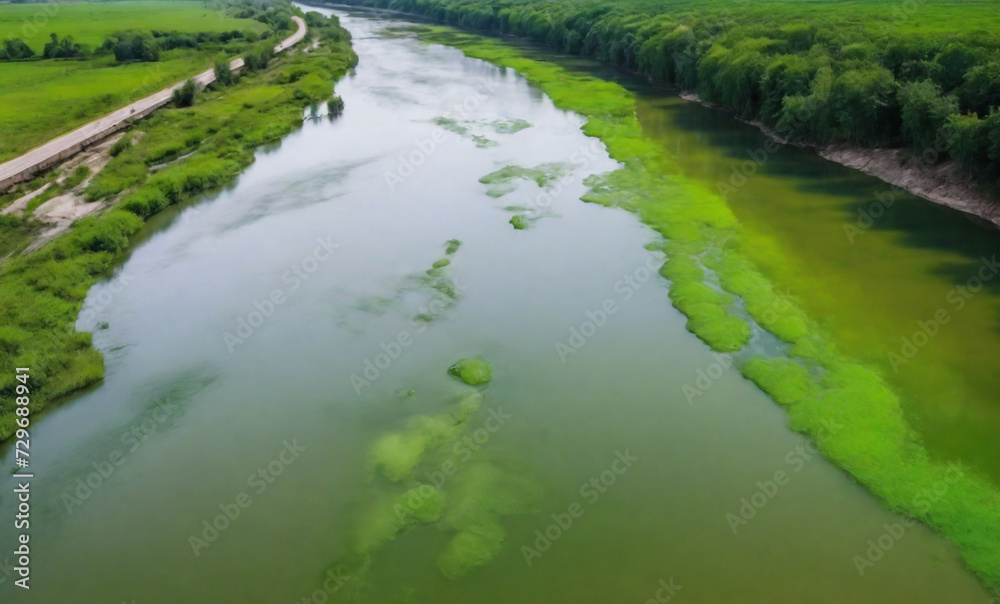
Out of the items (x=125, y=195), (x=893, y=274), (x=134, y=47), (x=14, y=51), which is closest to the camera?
(x=893, y=274)

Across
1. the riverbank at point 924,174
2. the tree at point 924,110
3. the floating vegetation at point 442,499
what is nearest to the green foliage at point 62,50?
the riverbank at point 924,174

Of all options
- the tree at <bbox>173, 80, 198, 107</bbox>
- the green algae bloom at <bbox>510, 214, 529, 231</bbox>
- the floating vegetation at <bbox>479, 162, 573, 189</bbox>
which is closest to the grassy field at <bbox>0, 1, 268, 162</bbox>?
the tree at <bbox>173, 80, 198, 107</bbox>

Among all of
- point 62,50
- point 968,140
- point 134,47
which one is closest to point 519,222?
point 968,140

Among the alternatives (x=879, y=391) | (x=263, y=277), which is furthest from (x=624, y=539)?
(x=263, y=277)

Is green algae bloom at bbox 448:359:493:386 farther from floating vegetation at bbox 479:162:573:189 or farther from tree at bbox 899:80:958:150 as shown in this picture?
tree at bbox 899:80:958:150

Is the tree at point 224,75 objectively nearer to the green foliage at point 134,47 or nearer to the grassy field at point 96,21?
the green foliage at point 134,47

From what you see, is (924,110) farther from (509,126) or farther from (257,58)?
(257,58)

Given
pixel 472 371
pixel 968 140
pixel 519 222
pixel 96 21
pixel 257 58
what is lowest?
pixel 96 21
